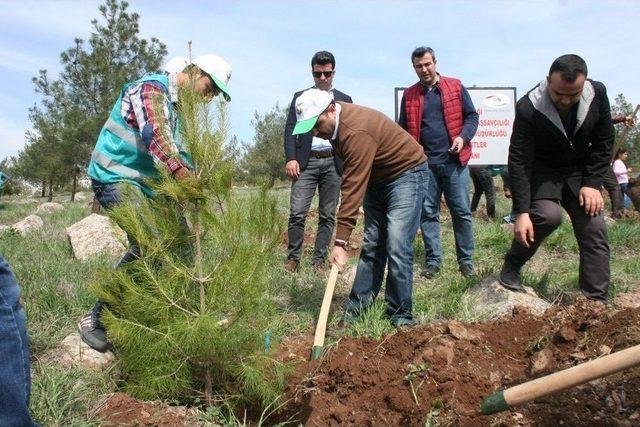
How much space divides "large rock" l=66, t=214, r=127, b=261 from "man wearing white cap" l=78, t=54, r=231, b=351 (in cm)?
252

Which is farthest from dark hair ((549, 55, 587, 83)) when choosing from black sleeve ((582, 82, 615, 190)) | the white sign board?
the white sign board

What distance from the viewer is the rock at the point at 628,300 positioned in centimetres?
434

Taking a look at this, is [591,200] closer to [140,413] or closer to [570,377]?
[570,377]

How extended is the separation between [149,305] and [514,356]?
2.08 m

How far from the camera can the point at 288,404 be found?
9.89 ft

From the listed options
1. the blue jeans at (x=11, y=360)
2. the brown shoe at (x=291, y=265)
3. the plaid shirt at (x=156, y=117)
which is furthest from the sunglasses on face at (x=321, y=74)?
the blue jeans at (x=11, y=360)

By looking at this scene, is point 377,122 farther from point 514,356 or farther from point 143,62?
point 143,62

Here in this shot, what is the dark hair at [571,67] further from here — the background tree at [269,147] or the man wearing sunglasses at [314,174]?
the background tree at [269,147]

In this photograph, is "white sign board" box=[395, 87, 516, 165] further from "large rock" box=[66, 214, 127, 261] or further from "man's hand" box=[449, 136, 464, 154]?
"large rock" box=[66, 214, 127, 261]

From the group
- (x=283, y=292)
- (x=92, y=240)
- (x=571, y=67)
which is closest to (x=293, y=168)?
(x=283, y=292)

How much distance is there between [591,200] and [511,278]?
81cm

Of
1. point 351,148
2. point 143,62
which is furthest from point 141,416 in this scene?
point 143,62

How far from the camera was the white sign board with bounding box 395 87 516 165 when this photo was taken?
9625mm

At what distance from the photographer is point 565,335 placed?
3.09 metres
